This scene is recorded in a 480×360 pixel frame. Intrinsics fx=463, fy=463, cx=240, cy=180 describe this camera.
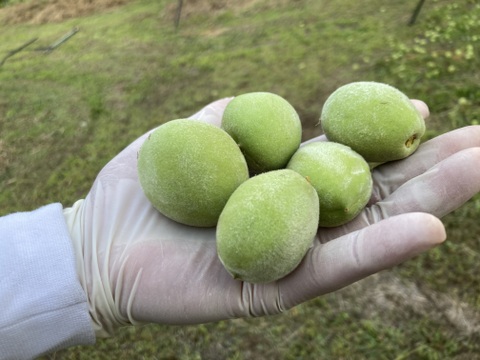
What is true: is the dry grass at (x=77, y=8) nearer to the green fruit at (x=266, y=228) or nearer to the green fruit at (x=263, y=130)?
→ the green fruit at (x=263, y=130)

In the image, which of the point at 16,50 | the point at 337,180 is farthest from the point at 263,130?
the point at 16,50

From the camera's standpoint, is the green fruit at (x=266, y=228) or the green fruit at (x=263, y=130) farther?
the green fruit at (x=263, y=130)

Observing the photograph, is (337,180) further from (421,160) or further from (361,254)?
(421,160)

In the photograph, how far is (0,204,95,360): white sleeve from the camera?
1.81 metres

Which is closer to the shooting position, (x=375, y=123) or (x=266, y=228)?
(x=266, y=228)

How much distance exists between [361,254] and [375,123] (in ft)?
2.10

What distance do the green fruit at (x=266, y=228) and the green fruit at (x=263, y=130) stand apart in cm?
34

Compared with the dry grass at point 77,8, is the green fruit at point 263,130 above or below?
above

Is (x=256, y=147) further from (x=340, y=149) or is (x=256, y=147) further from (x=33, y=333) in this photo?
(x=33, y=333)

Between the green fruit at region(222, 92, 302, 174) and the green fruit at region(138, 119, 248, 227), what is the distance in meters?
0.16

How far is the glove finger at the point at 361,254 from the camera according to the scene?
1.50 meters

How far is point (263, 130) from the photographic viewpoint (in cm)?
197

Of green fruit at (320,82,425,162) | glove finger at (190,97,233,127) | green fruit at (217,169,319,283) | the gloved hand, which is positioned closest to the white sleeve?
the gloved hand

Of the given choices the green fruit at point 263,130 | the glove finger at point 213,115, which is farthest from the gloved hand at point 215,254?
the glove finger at point 213,115
